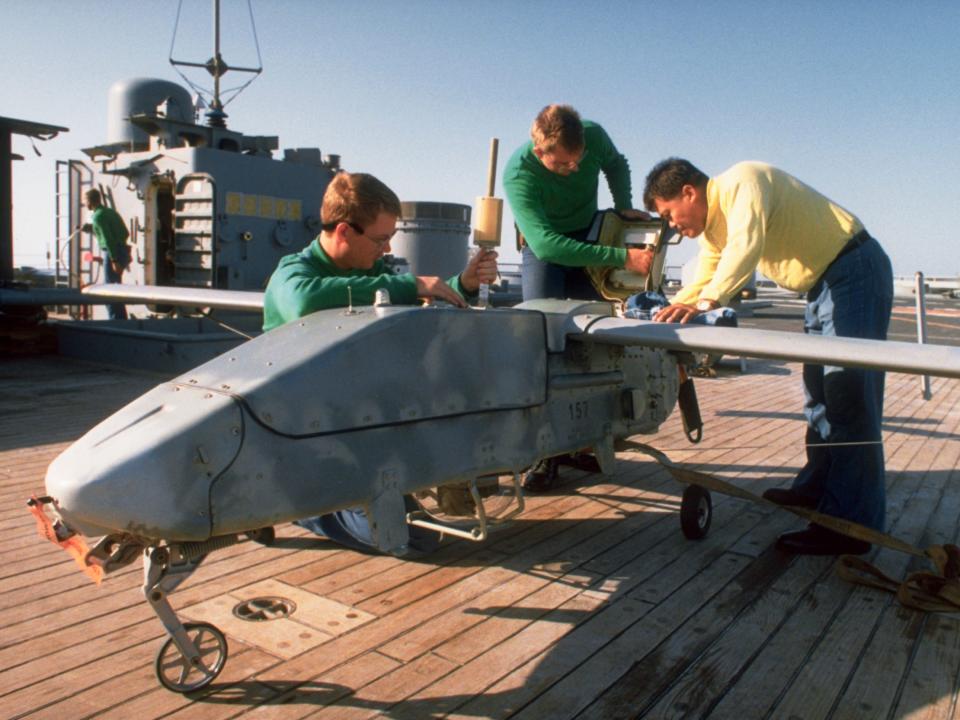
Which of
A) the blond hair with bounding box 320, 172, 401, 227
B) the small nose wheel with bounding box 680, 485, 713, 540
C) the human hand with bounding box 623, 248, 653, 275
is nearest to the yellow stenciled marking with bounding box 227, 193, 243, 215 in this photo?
the human hand with bounding box 623, 248, 653, 275

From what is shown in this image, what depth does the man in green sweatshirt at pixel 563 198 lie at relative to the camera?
4188 millimetres

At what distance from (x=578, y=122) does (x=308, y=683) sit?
9.71 ft

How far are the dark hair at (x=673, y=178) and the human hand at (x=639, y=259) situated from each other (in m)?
0.45

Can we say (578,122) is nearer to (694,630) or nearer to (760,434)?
(694,630)

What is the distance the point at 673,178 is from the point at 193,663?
111 inches

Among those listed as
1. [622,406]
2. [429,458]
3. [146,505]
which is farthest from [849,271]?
[146,505]

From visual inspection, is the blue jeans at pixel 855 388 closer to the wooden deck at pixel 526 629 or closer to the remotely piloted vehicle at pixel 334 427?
the wooden deck at pixel 526 629

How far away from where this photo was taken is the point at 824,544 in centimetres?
399

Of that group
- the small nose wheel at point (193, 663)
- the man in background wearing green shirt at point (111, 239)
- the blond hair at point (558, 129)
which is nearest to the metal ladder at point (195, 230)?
the man in background wearing green shirt at point (111, 239)

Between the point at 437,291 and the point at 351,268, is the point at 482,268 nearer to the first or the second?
the point at 437,291

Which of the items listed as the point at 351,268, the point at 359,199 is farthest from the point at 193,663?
the point at 359,199

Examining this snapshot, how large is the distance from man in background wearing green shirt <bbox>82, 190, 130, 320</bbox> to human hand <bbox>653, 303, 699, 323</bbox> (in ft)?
36.5

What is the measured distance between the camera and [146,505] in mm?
2139

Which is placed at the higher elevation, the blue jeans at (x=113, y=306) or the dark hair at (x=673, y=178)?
the dark hair at (x=673, y=178)
